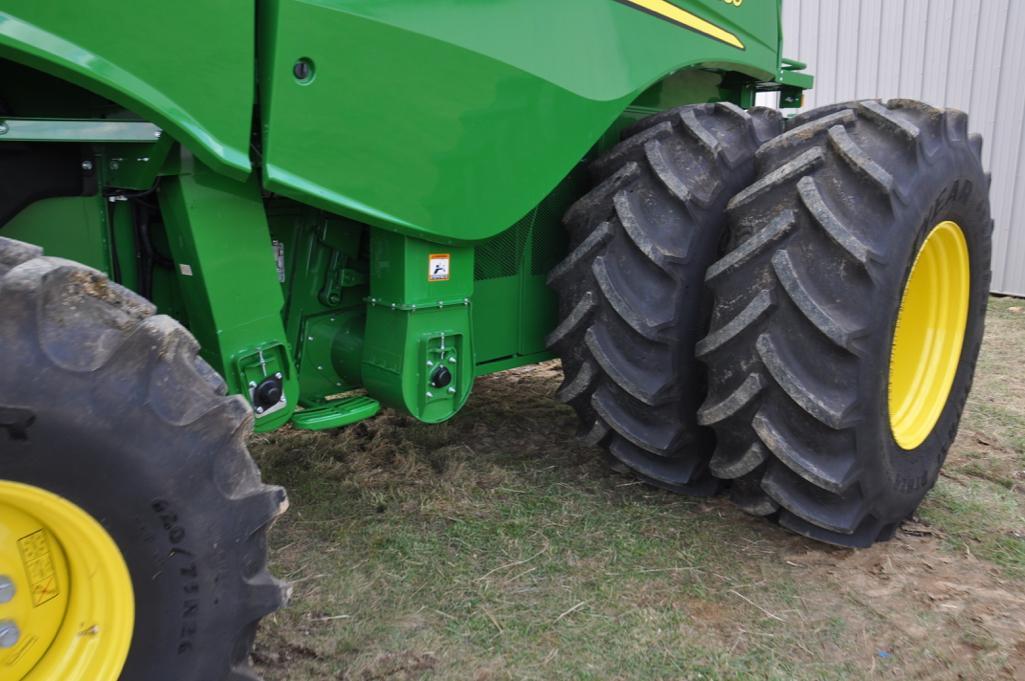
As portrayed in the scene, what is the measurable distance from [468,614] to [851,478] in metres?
1.11

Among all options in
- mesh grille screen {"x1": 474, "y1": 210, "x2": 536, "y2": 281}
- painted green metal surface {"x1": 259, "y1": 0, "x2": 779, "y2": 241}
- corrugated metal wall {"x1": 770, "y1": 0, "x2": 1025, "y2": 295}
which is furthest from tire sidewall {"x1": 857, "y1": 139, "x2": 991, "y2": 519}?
corrugated metal wall {"x1": 770, "y1": 0, "x2": 1025, "y2": 295}

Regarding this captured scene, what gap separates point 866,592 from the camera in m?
2.34

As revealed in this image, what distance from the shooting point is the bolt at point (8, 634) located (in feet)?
4.59

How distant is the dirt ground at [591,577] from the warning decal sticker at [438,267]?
819 millimetres

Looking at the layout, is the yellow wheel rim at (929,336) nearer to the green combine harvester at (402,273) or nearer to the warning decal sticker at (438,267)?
the green combine harvester at (402,273)

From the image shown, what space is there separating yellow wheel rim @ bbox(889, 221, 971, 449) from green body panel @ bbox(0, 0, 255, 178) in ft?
7.31

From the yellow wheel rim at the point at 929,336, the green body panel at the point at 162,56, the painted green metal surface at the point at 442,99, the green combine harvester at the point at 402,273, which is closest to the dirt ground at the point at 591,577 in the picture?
the green combine harvester at the point at 402,273

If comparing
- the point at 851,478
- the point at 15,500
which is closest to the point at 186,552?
the point at 15,500

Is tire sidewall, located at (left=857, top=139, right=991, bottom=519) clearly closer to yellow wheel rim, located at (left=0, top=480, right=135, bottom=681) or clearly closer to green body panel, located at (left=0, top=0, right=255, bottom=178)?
green body panel, located at (left=0, top=0, right=255, bottom=178)

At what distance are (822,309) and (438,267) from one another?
40.6 inches

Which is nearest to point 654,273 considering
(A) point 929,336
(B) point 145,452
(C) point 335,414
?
(C) point 335,414

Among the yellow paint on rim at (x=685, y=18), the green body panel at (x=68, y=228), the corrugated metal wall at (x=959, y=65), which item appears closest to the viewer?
the green body panel at (x=68, y=228)

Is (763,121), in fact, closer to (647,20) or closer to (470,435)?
(647,20)

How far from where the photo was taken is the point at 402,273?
2234 mm
